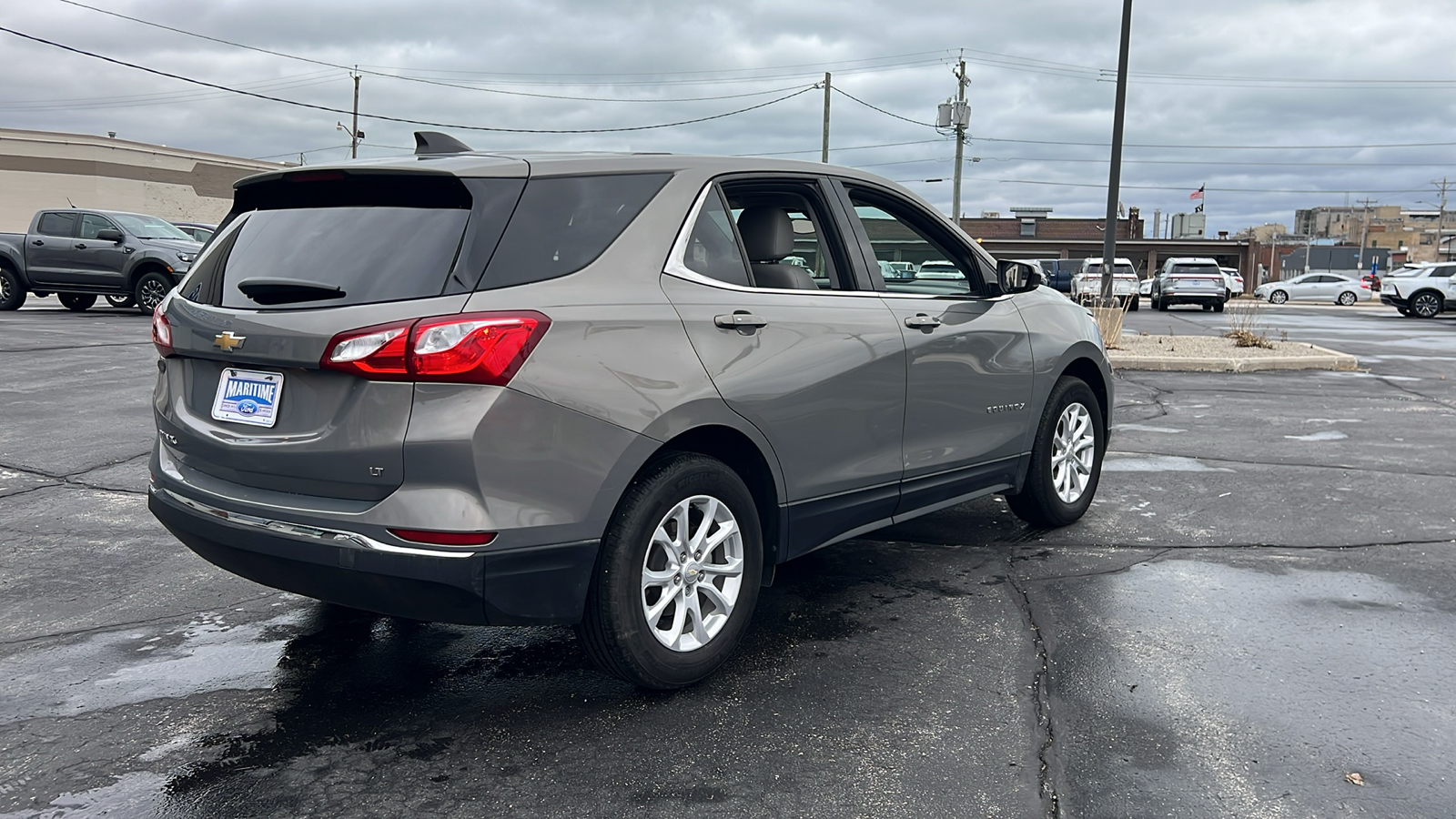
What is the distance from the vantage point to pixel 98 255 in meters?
20.0

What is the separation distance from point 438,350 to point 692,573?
3.78 ft

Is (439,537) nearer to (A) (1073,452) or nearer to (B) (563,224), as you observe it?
(B) (563,224)

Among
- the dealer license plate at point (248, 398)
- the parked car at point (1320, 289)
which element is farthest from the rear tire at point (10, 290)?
the parked car at point (1320, 289)

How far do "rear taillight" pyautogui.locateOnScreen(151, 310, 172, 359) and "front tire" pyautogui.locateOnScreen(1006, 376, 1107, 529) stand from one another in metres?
3.86

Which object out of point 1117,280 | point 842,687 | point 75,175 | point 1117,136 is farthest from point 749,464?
point 75,175

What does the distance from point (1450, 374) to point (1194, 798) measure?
14293 millimetres

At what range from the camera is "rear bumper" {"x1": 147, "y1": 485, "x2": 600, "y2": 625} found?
10.3 ft

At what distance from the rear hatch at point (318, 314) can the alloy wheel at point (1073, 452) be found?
3397 mm

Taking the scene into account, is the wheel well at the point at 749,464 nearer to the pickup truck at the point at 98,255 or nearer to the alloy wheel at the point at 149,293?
the pickup truck at the point at 98,255

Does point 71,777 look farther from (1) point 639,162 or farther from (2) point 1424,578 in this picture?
(2) point 1424,578

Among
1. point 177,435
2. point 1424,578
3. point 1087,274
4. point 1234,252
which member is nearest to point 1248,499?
point 1424,578

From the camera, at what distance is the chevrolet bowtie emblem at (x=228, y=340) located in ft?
11.2

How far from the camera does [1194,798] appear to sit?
3035 millimetres

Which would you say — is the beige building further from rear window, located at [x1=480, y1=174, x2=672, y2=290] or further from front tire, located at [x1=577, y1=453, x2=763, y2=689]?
front tire, located at [x1=577, y1=453, x2=763, y2=689]
